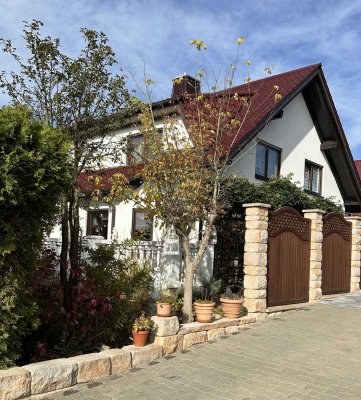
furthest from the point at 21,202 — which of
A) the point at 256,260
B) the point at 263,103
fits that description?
the point at 263,103

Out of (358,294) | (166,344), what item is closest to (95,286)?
(166,344)

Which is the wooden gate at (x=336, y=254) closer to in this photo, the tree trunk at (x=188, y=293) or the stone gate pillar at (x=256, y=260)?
the stone gate pillar at (x=256, y=260)

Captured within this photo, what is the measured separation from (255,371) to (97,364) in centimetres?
204

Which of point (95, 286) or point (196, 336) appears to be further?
point (196, 336)

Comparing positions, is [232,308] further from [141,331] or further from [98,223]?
[98,223]

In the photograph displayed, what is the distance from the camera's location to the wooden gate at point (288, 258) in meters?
9.49

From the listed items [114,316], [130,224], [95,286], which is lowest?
[114,316]

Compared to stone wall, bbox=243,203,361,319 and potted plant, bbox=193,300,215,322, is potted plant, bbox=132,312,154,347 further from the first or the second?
stone wall, bbox=243,203,361,319

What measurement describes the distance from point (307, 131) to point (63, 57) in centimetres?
1209

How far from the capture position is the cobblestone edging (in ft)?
14.6

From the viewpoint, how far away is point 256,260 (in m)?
8.90

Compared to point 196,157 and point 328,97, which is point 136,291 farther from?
point 328,97

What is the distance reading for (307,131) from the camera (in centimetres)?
1655

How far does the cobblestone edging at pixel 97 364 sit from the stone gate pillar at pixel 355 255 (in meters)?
6.94
